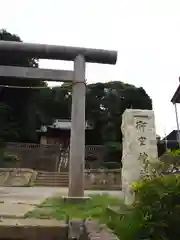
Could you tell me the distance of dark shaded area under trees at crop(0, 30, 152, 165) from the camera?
32531 millimetres

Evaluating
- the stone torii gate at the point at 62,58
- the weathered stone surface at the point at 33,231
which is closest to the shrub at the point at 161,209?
the weathered stone surface at the point at 33,231

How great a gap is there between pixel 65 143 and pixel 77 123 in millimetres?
32254

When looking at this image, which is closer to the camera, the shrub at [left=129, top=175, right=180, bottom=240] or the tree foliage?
the shrub at [left=129, top=175, right=180, bottom=240]

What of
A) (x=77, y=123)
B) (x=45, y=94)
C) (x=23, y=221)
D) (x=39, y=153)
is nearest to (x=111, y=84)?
(x=45, y=94)

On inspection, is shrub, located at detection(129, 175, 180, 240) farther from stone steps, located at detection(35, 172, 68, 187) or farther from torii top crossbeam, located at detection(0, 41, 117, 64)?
stone steps, located at detection(35, 172, 68, 187)

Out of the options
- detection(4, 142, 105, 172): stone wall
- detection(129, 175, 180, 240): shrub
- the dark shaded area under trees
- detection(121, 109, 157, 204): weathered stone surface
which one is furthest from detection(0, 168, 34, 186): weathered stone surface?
detection(129, 175, 180, 240): shrub

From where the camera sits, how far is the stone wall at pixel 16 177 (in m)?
16.1

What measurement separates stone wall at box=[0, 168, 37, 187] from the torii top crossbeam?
9.99 metres

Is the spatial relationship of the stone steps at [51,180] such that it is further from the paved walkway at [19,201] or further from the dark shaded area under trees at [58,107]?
the dark shaded area under trees at [58,107]

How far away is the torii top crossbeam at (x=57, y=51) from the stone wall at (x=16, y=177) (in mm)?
9992

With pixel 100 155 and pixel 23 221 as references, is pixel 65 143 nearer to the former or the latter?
pixel 100 155

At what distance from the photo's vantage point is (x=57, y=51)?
757 centimetres

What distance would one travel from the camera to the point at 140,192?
2205 mm

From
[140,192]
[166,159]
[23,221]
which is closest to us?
[140,192]
